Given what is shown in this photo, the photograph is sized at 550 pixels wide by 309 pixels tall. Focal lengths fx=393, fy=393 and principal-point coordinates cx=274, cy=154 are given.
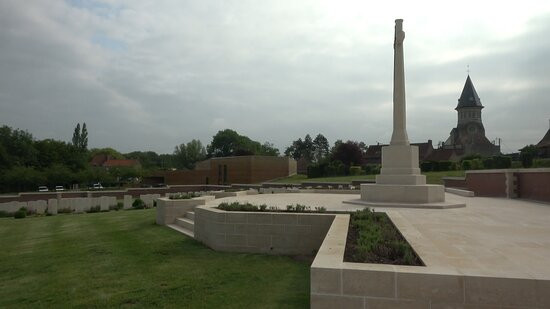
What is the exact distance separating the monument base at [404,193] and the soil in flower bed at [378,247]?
5.59 meters

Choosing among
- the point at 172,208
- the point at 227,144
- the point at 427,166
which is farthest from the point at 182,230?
the point at 227,144

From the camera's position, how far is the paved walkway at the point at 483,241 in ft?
13.6

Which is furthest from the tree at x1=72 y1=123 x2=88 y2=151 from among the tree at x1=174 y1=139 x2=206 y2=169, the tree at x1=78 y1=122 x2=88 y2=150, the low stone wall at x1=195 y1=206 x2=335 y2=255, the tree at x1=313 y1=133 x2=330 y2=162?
the low stone wall at x1=195 y1=206 x2=335 y2=255

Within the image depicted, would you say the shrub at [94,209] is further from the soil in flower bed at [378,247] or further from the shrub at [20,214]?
the soil in flower bed at [378,247]

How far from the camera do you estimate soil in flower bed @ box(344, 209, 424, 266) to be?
4.36 metres

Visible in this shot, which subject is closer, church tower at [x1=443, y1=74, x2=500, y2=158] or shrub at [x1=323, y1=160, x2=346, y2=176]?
shrub at [x1=323, y1=160, x2=346, y2=176]

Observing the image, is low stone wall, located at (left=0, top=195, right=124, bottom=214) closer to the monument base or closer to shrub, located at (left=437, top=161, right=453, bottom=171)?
the monument base

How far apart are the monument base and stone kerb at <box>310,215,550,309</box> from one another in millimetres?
8417

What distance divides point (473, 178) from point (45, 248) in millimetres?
18735

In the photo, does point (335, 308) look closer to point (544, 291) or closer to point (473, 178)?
point (544, 291)

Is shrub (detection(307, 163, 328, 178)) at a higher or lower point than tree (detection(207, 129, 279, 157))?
lower

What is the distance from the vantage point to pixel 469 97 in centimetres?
7931

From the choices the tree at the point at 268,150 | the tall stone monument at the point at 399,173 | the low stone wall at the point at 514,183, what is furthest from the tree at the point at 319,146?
the tall stone monument at the point at 399,173

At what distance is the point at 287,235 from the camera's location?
306 inches
